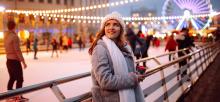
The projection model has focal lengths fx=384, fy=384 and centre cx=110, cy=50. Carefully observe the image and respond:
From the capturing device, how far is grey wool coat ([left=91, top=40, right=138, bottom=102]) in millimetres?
2988

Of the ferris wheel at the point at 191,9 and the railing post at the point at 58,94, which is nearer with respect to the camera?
the railing post at the point at 58,94

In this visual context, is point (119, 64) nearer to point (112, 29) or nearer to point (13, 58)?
point (112, 29)

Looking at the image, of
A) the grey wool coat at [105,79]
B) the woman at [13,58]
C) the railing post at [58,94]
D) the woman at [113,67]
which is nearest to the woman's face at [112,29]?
the woman at [113,67]

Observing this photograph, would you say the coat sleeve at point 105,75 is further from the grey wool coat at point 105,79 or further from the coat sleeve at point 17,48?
the coat sleeve at point 17,48

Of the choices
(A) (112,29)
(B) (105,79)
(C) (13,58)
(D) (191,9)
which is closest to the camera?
(B) (105,79)

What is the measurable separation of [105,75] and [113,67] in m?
0.12

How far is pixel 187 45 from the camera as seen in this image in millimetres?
12930

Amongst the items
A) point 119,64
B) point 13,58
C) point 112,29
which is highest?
point 112,29

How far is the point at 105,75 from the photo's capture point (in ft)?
9.78

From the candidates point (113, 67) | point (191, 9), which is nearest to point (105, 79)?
point (113, 67)

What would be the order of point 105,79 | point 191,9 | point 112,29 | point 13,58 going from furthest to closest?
point 191,9 → point 13,58 → point 112,29 → point 105,79

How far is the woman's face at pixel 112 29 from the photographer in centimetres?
317

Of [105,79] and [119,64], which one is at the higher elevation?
[119,64]

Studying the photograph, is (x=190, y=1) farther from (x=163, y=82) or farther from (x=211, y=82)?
(x=163, y=82)
